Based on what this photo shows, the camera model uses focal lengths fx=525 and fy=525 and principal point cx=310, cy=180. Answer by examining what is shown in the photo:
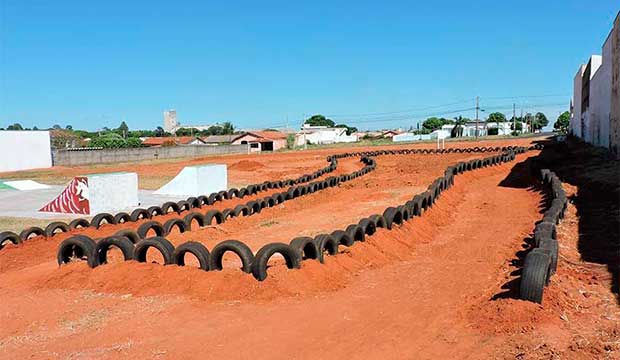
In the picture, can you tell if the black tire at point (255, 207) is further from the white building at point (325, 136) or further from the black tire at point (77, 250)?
the white building at point (325, 136)

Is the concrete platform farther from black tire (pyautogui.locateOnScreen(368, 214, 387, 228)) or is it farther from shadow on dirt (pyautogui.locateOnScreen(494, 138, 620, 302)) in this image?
shadow on dirt (pyautogui.locateOnScreen(494, 138, 620, 302))

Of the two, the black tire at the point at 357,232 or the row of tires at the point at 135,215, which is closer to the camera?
the black tire at the point at 357,232

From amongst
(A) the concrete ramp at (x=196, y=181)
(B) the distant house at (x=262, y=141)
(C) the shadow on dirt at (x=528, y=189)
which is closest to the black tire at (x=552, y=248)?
(C) the shadow on dirt at (x=528, y=189)

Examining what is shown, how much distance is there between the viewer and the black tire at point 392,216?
1152 cm

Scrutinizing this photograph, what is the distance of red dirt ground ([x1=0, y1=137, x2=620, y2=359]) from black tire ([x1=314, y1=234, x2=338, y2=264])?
203mm

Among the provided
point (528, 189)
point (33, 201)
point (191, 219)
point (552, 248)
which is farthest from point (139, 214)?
point (528, 189)

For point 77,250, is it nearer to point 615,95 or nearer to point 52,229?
point 52,229

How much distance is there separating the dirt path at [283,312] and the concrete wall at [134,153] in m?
53.5

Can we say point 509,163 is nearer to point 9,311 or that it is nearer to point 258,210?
point 258,210

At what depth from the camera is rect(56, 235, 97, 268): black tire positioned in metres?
8.64

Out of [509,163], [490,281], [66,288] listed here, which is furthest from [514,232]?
[509,163]

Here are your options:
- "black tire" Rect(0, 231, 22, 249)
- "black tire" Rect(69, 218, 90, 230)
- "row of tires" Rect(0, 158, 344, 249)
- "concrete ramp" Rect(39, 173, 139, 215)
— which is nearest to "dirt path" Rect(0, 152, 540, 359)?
"black tire" Rect(0, 231, 22, 249)

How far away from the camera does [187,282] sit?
7.70m

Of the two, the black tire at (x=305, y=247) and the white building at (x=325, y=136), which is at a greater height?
the white building at (x=325, y=136)
